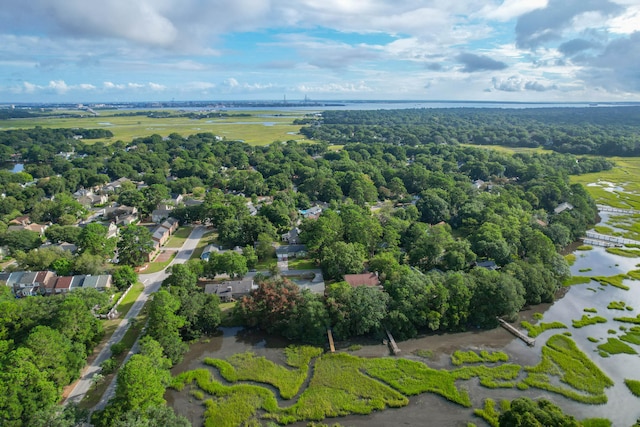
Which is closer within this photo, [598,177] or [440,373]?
[440,373]

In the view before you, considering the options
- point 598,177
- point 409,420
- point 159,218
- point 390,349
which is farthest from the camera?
point 598,177

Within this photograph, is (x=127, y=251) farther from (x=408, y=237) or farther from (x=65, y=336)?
(x=408, y=237)

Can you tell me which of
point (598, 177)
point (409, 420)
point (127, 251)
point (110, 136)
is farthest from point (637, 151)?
point (110, 136)

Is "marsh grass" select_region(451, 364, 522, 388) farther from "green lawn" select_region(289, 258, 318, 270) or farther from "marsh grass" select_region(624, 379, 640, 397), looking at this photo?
"green lawn" select_region(289, 258, 318, 270)

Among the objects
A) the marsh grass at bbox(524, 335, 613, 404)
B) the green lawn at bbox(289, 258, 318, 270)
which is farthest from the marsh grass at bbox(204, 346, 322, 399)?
the marsh grass at bbox(524, 335, 613, 404)

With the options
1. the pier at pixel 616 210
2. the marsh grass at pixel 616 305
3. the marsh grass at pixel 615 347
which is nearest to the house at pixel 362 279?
the marsh grass at pixel 615 347

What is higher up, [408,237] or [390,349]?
[408,237]
